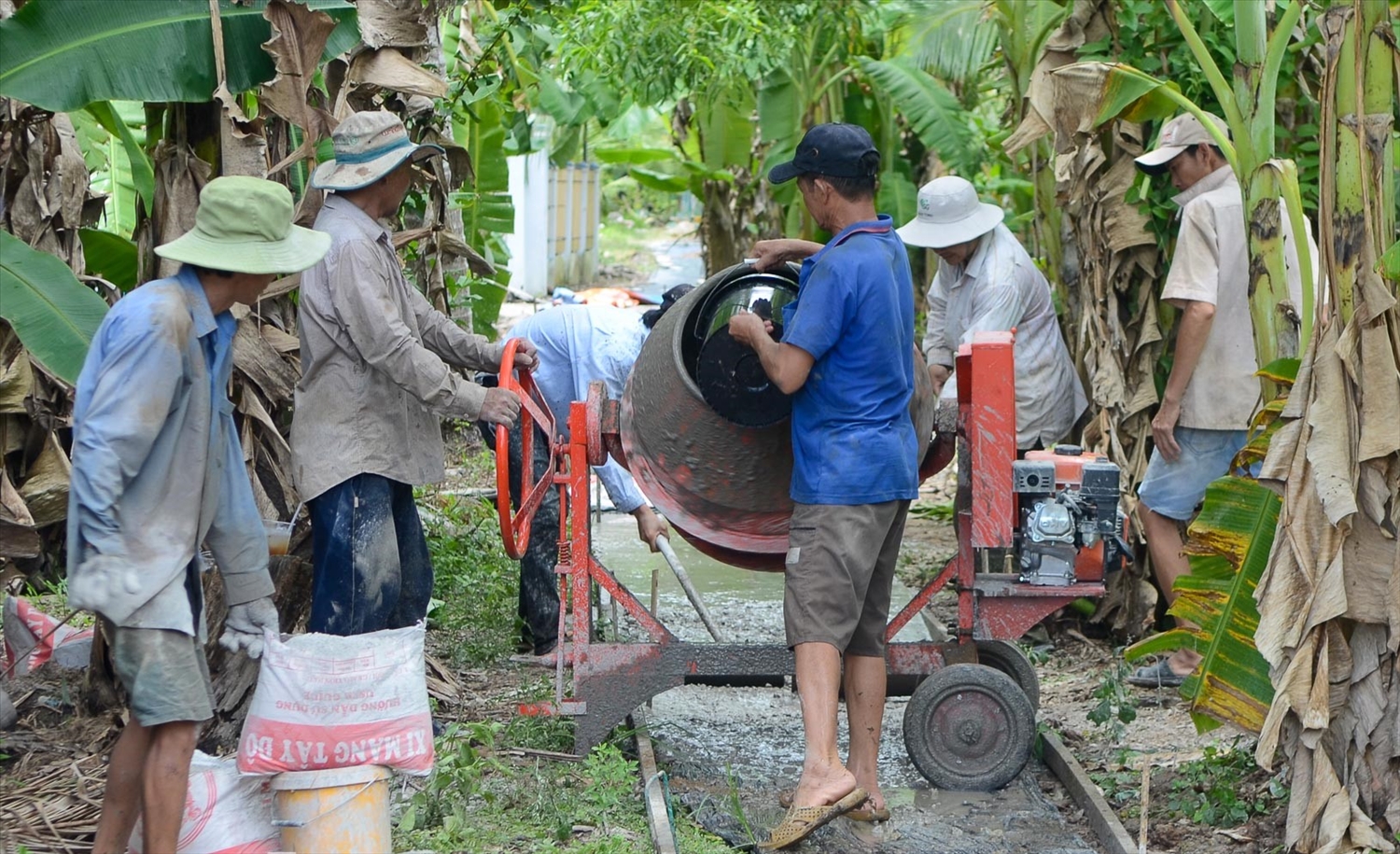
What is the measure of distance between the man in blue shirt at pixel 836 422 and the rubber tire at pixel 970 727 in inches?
17.2

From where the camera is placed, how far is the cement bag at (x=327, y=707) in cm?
380

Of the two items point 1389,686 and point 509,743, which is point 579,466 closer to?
point 509,743

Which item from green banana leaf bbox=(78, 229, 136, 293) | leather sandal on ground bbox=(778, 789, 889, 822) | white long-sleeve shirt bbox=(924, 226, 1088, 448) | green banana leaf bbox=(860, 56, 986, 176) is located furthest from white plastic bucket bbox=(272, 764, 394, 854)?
green banana leaf bbox=(860, 56, 986, 176)

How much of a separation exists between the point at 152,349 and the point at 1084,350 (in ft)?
15.7

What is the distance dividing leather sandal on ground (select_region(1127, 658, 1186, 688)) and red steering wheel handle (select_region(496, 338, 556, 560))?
2.78 metres

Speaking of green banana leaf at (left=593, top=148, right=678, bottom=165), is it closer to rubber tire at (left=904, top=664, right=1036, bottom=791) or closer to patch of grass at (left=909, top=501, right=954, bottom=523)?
patch of grass at (left=909, top=501, right=954, bottom=523)

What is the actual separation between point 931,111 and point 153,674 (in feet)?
29.6

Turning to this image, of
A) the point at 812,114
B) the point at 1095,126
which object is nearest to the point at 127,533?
the point at 1095,126

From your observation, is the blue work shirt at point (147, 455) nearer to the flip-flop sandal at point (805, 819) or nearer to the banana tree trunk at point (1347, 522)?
the flip-flop sandal at point (805, 819)

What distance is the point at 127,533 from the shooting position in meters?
3.58

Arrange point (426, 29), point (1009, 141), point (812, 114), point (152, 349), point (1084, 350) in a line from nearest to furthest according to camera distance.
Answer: point (152, 349) < point (426, 29) < point (1009, 141) < point (1084, 350) < point (812, 114)

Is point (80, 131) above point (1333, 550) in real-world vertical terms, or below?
above

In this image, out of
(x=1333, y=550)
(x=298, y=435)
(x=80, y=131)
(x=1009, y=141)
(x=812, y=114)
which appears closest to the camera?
(x=1333, y=550)

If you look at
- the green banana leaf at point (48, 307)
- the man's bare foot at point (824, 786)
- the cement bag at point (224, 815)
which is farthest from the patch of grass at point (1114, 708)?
the green banana leaf at point (48, 307)
